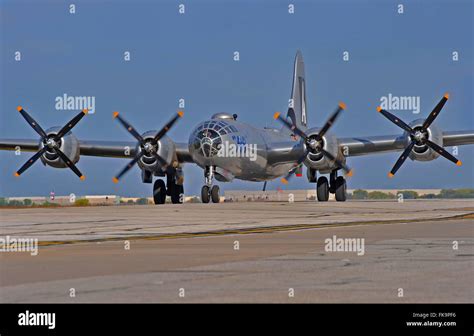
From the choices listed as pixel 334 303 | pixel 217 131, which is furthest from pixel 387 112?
pixel 334 303

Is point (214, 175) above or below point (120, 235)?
above

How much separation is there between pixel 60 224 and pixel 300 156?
95.1 ft

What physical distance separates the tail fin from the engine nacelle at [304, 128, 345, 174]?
Result: 21.8 metres

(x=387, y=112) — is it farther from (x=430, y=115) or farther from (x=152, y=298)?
(x=152, y=298)

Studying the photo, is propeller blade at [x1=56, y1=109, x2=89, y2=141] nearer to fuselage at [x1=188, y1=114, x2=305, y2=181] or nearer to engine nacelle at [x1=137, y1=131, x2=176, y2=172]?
engine nacelle at [x1=137, y1=131, x2=176, y2=172]

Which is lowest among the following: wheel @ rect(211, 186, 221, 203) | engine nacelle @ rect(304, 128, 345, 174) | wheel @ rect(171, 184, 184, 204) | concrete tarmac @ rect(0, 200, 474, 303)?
concrete tarmac @ rect(0, 200, 474, 303)

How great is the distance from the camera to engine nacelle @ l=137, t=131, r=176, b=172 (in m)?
55.4

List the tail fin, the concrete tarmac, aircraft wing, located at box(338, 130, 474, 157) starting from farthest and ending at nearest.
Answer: the tail fin → aircraft wing, located at box(338, 130, 474, 157) → the concrete tarmac

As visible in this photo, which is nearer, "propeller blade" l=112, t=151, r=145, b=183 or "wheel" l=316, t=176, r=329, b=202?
"propeller blade" l=112, t=151, r=145, b=183

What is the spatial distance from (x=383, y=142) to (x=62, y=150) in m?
21.9

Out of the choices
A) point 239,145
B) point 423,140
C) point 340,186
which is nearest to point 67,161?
point 239,145

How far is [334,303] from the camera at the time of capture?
396 inches

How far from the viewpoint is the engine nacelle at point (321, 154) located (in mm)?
54250

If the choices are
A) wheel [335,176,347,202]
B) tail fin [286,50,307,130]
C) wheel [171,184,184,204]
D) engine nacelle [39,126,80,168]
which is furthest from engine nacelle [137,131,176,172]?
tail fin [286,50,307,130]
